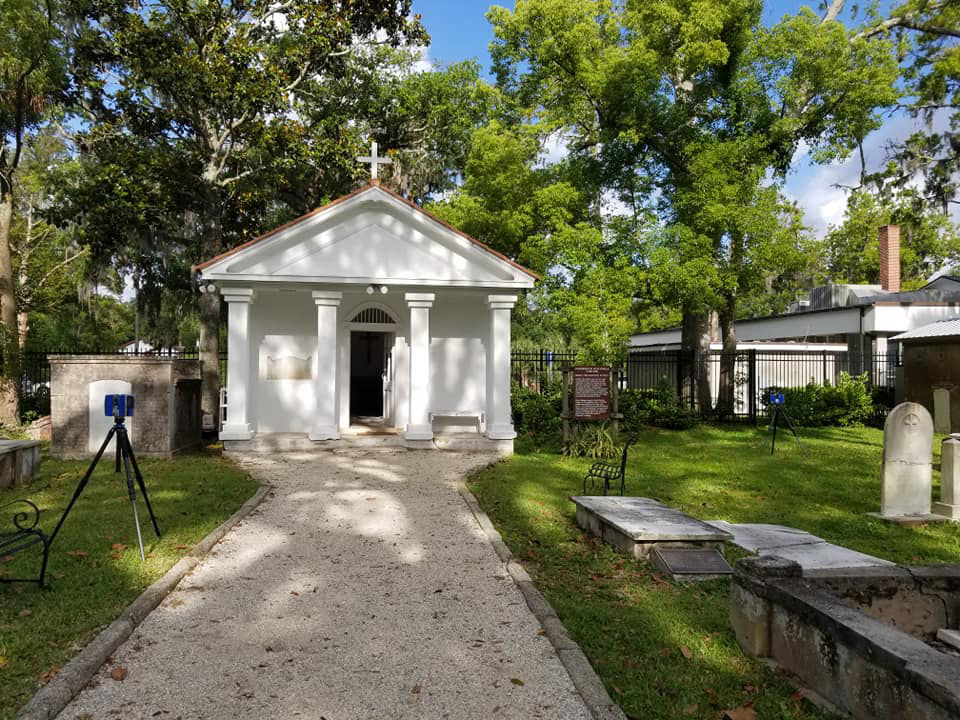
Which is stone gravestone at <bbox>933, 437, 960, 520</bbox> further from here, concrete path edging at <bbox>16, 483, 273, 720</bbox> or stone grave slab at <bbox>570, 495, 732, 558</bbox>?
concrete path edging at <bbox>16, 483, 273, 720</bbox>

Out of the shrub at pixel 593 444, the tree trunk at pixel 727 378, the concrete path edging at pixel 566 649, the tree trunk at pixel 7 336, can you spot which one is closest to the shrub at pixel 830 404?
the tree trunk at pixel 727 378

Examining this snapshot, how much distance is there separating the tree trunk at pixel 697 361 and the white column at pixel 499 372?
8864mm

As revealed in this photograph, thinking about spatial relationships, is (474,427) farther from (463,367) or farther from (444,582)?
(444,582)

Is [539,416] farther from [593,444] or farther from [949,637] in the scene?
[949,637]

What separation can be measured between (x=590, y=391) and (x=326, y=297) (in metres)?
5.96

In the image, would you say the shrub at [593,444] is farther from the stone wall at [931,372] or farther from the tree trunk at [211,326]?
the tree trunk at [211,326]

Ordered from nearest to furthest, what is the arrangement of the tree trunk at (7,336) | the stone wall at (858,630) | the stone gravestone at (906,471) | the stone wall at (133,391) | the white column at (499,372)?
the stone wall at (858,630) < the stone gravestone at (906,471) < the stone wall at (133,391) < the white column at (499,372) < the tree trunk at (7,336)

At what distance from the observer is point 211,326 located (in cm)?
1988

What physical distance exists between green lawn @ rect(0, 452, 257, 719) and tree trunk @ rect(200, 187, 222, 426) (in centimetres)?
809

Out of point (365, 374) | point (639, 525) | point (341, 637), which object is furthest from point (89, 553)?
point (365, 374)

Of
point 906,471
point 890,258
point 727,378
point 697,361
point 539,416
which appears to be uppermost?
point 890,258

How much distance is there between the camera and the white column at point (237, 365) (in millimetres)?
13703

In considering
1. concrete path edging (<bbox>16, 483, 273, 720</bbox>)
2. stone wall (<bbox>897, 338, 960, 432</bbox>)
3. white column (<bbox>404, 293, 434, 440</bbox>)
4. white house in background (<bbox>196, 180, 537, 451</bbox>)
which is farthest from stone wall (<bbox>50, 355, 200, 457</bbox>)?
stone wall (<bbox>897, 338, 960, 432</bbox>)

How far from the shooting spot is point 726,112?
19.5 metres
